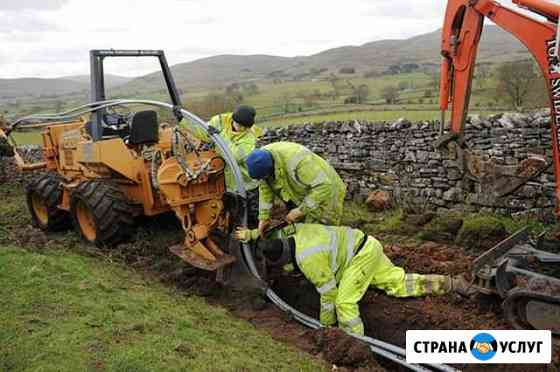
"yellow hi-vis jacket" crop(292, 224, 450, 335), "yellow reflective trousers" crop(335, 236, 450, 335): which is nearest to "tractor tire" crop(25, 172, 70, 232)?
"yellow hi-vis jacket" crop(292, 224, 450, 335)

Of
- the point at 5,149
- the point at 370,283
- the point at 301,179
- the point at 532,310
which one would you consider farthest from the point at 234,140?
the point at 5,149

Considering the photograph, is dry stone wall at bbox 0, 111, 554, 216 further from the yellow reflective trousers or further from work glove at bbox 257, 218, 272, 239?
work glove at bbox 257, 218, 272, 239

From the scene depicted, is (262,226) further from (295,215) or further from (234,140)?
(234,140)

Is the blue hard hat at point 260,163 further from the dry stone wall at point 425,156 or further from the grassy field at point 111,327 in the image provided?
the dry stone wall at point 425,156

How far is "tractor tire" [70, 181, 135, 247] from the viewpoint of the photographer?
255 inches

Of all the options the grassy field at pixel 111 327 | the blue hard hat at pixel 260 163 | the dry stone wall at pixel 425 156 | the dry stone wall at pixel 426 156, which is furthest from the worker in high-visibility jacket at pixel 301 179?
the dry stone wall at pixel 426 156

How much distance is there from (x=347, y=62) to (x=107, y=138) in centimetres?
11536

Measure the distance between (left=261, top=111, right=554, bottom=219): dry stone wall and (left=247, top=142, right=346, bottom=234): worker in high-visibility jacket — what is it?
2.21m

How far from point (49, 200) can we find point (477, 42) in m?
6.13

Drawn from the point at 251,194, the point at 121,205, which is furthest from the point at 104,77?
the point at 251,194

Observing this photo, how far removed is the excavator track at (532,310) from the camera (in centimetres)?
425

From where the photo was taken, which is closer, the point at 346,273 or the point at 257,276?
the point at 346,273

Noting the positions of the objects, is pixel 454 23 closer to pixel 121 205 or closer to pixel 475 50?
pixel 475 50

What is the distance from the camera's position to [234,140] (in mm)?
6184
